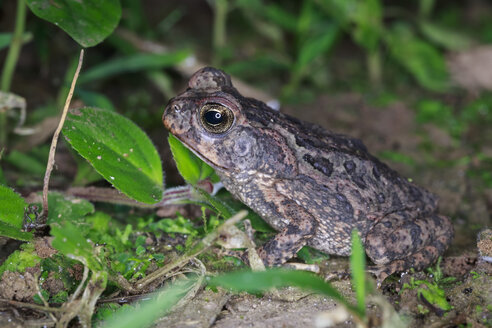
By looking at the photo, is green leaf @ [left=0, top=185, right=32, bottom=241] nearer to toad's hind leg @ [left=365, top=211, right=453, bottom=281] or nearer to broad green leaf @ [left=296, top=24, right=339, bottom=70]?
toad's hind leg @ [left=365, top=211, right=453, bottom=281]

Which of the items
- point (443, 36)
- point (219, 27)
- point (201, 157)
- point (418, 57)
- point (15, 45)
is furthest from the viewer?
point (443, 36)

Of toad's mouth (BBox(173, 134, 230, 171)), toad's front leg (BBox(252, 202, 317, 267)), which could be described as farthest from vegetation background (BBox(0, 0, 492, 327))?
toad's front leg (BBox(252, 202, 317, 267))

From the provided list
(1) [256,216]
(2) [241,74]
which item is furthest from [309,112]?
(1) [256,216]

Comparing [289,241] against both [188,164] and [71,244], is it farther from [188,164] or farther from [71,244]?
[71,244]

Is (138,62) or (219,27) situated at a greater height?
(219,27)

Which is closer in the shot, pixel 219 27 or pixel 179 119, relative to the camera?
pixel 179 119

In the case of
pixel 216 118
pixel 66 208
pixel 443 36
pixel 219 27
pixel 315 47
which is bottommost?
pixel 66 208

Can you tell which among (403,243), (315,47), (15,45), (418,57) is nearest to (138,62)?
(15,45)
